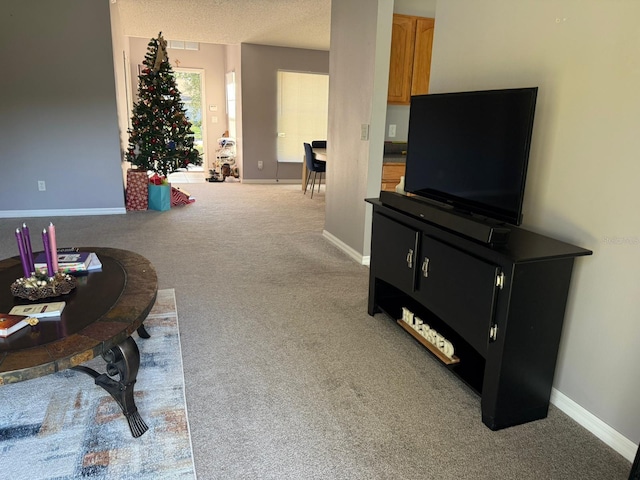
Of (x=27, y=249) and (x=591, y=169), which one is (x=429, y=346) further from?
(x=27, y=249)

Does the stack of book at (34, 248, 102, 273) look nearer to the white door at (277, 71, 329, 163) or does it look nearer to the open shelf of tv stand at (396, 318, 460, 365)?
the open shelf of tv stand at (396, 318, 460, 365)

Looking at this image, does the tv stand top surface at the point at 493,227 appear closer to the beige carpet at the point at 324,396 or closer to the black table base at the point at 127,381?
the beige carpet at the point at 324,396

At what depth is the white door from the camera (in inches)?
330

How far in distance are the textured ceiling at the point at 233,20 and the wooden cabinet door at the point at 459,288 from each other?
409 centimetres

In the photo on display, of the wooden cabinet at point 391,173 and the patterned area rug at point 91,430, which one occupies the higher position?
the wooden cabinet at point 391,173

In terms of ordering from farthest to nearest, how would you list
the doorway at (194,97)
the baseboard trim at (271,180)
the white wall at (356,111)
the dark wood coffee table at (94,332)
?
the doorway at (194,97), the baseboard trim at (271,180), the white wall at (356,111), the dark wood coffee table at (94,332)

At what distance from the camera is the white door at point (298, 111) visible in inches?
330

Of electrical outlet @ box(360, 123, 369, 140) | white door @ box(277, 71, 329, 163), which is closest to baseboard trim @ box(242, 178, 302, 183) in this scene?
white door @ box(277, 71, 329, 163)

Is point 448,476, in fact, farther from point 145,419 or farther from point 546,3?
point 546,3

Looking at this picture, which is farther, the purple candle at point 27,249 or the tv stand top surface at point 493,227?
the purple candle at point 27,249

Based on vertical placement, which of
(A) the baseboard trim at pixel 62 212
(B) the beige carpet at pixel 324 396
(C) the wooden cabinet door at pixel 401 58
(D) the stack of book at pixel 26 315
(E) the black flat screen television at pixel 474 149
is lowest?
(B) the beige carpet at pixel 324 396

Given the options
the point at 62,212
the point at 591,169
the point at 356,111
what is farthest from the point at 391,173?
the point at 62,212

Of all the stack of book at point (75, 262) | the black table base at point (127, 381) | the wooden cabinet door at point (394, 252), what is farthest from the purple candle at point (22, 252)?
the wooden cabinet door at point (394, 252)

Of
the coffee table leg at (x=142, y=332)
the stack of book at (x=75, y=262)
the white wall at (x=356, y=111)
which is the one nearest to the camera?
the stack of book at (x=75, y=262)
